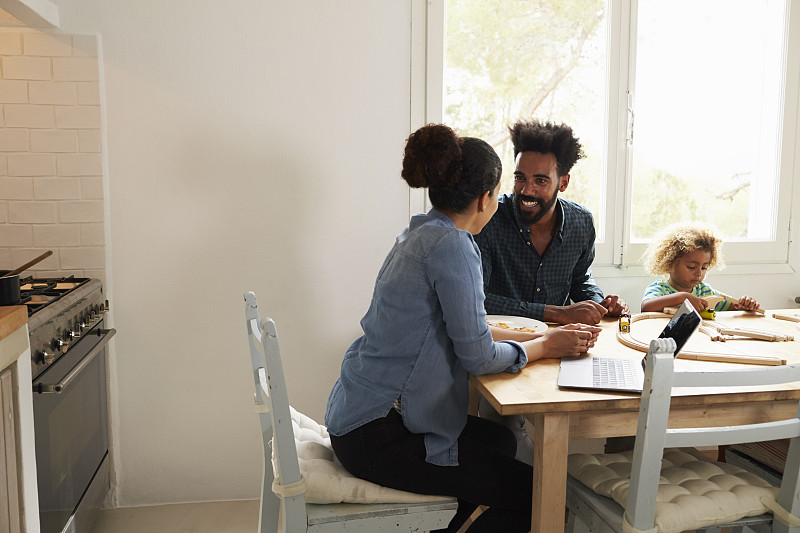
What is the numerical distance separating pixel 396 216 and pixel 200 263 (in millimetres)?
843

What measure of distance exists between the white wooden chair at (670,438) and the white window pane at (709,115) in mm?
1718

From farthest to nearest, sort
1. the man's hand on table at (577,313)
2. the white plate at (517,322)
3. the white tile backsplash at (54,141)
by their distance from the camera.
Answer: the white tile backsplash at (54,141) < the man's hand on table at (577,313) < the white plate at (517,322)

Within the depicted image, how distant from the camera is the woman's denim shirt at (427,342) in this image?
5.44ft

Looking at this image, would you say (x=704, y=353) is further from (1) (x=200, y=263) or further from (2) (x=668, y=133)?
(1) (x=200, y=263)

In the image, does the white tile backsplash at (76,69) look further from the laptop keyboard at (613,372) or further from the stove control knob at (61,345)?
the laptop keyboard at (613,372)

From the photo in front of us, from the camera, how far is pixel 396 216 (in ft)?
9.45

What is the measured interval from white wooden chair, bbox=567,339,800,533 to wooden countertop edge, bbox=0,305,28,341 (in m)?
1.46

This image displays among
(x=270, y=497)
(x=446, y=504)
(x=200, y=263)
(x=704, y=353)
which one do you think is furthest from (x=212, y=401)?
(x=704, y=353)

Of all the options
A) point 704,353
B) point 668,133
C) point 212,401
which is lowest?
point 212,401

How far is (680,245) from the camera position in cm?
274

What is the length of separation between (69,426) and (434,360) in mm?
1233

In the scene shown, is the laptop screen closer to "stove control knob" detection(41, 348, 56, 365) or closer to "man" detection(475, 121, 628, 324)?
"man" detection(475, 121, 628, 324)

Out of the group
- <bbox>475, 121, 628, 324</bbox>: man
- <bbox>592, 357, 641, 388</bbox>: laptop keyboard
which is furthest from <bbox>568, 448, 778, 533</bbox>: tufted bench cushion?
<bbox>475, 121, 628, 324</bbox>: man

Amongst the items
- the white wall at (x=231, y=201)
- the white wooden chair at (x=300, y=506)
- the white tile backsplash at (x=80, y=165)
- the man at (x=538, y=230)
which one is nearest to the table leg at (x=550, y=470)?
the white wooden chair at (x=300, y=506)
